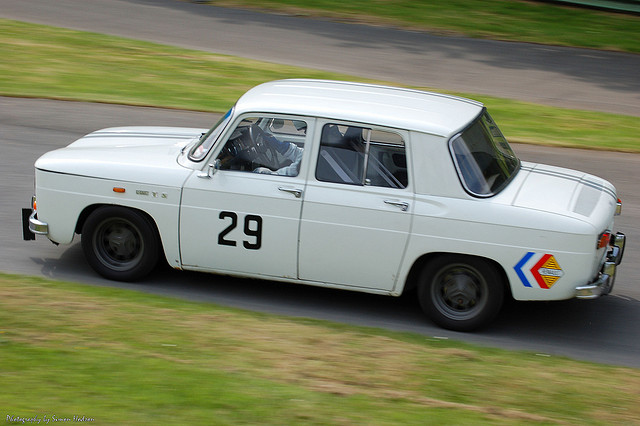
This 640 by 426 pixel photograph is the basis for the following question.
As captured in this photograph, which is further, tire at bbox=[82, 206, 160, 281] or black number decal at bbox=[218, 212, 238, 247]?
tire at bbox=[82, 206, 160, 281]

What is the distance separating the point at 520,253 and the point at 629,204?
14.2 feet

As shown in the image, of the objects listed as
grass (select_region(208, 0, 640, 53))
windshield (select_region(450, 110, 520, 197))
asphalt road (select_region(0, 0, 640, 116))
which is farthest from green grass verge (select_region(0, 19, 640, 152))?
grass (select_region(208, 0, 640, 53))

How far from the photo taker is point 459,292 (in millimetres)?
6254

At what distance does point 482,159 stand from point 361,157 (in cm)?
100

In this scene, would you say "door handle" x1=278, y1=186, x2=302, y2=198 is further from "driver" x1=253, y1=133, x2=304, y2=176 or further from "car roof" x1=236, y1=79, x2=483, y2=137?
"car roof" x1=236, y1=79, x2=483, y2=137

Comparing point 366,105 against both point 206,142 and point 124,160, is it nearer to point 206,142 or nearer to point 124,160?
point 206,142

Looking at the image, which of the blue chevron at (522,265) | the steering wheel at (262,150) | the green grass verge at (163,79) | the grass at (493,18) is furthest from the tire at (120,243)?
the grass at (493,18)

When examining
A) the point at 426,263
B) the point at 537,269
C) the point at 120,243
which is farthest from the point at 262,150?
the point at 537,269

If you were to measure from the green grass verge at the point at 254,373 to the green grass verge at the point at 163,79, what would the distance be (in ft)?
22.7

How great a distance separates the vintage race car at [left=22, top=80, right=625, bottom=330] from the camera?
19.6 ft

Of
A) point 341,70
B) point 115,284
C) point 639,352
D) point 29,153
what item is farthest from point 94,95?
point 639,352

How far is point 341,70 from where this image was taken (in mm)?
15953

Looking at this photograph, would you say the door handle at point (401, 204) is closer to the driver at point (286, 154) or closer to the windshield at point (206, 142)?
the driver at point (286, 154)

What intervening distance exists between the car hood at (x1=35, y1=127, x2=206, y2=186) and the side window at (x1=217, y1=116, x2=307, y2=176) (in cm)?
41
